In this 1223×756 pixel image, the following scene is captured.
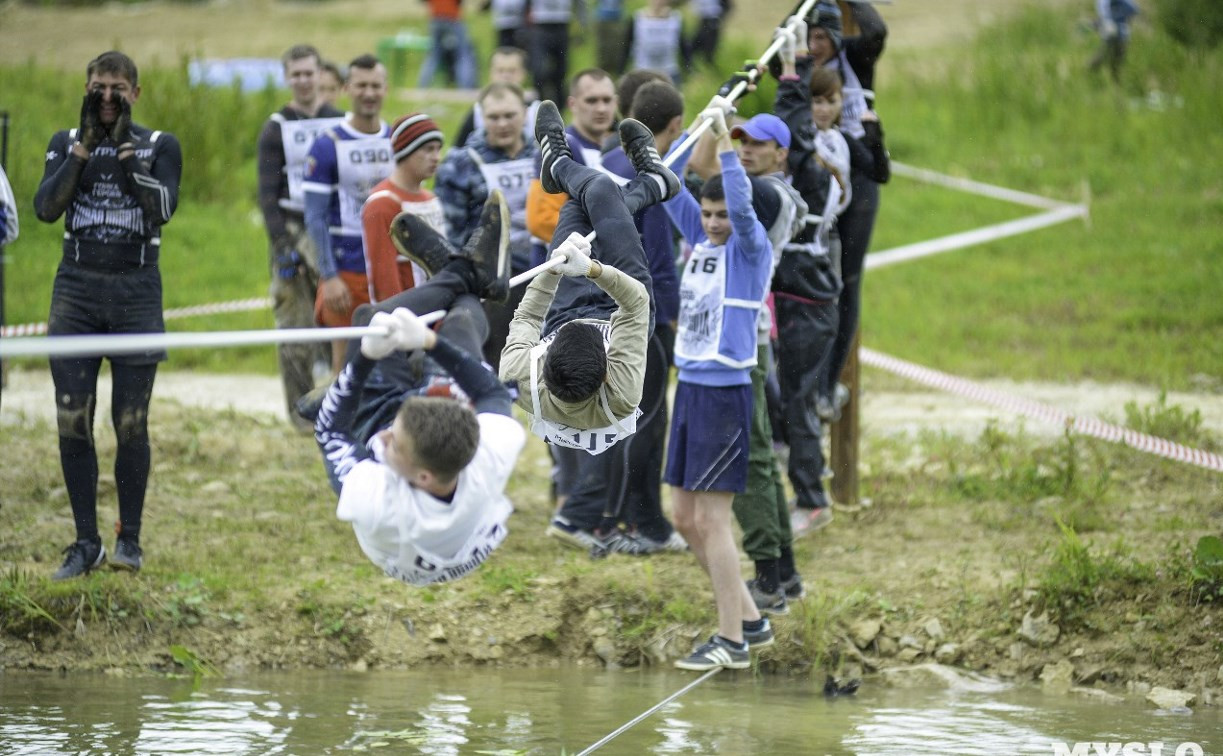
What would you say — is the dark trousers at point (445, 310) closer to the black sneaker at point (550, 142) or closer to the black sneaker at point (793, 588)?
the black sneaker at point (550, 142)

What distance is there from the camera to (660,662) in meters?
7.18

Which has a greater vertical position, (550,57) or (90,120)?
(550,57)

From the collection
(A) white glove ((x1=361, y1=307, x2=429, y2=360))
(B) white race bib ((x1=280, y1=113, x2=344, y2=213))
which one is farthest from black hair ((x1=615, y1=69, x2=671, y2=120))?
(A) white glove ((x1=361, y1=307, x2=429, y2=360))

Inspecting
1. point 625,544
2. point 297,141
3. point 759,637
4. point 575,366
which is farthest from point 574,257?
point 297,141

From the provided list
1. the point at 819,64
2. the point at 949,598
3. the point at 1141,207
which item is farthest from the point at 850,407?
the point at 1141,207

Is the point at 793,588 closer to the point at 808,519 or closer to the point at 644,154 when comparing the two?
the point at 808,519

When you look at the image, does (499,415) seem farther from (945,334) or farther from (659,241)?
(945,334)

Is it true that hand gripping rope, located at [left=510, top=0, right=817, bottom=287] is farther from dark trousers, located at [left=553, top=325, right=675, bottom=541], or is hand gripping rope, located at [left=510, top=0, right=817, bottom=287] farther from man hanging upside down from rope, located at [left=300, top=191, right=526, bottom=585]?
dark trousers, located at [left=553, top=325, right=675, bottom=541]

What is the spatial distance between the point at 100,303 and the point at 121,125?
812 mm

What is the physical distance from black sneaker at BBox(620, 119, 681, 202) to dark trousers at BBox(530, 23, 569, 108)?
11.0m

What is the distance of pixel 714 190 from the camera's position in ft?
20.9

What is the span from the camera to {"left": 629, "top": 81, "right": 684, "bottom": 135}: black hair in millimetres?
6914

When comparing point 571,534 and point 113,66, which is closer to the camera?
point 113,66

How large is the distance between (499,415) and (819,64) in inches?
140
